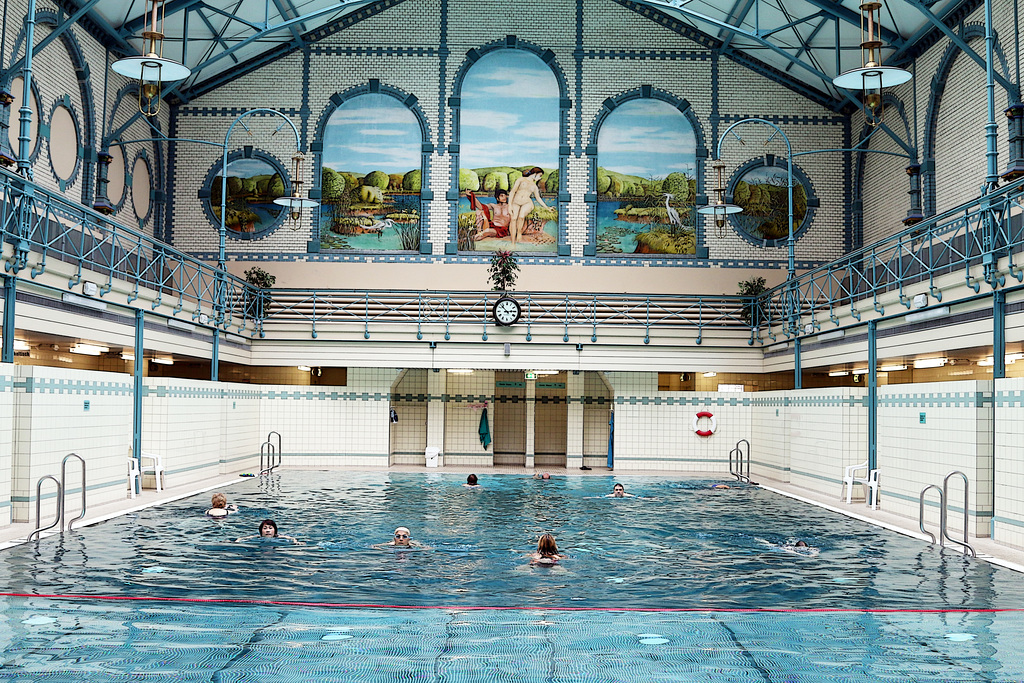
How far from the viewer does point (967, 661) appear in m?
6.13

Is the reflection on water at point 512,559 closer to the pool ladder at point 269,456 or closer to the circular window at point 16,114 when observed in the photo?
the pool ladder at point 269,456

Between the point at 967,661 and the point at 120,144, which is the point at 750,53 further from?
the point at 967,661

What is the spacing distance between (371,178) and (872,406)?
1662 centimetres

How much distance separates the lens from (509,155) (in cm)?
2761

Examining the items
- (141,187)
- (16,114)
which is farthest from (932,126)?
(141,187)

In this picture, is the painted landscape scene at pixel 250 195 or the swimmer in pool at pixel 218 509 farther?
the painted landscape scene at pixel 250 195

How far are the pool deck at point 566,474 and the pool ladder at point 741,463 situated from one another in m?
0.37

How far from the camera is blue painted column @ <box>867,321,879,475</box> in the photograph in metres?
15.6

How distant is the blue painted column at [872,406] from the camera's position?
15.6m

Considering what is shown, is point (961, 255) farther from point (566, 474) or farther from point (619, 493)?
point (566, 474)

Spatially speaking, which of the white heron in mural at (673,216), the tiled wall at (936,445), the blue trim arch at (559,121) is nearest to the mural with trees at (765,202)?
the white heron in mural at (673,216)

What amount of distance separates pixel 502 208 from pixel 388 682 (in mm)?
22646

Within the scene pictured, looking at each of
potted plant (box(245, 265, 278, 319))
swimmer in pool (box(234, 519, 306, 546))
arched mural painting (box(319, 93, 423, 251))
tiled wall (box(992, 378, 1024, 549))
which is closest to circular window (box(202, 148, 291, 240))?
arched mural painting (box(319, 93, 423, 251))

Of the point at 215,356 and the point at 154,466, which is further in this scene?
the point at 215,356
